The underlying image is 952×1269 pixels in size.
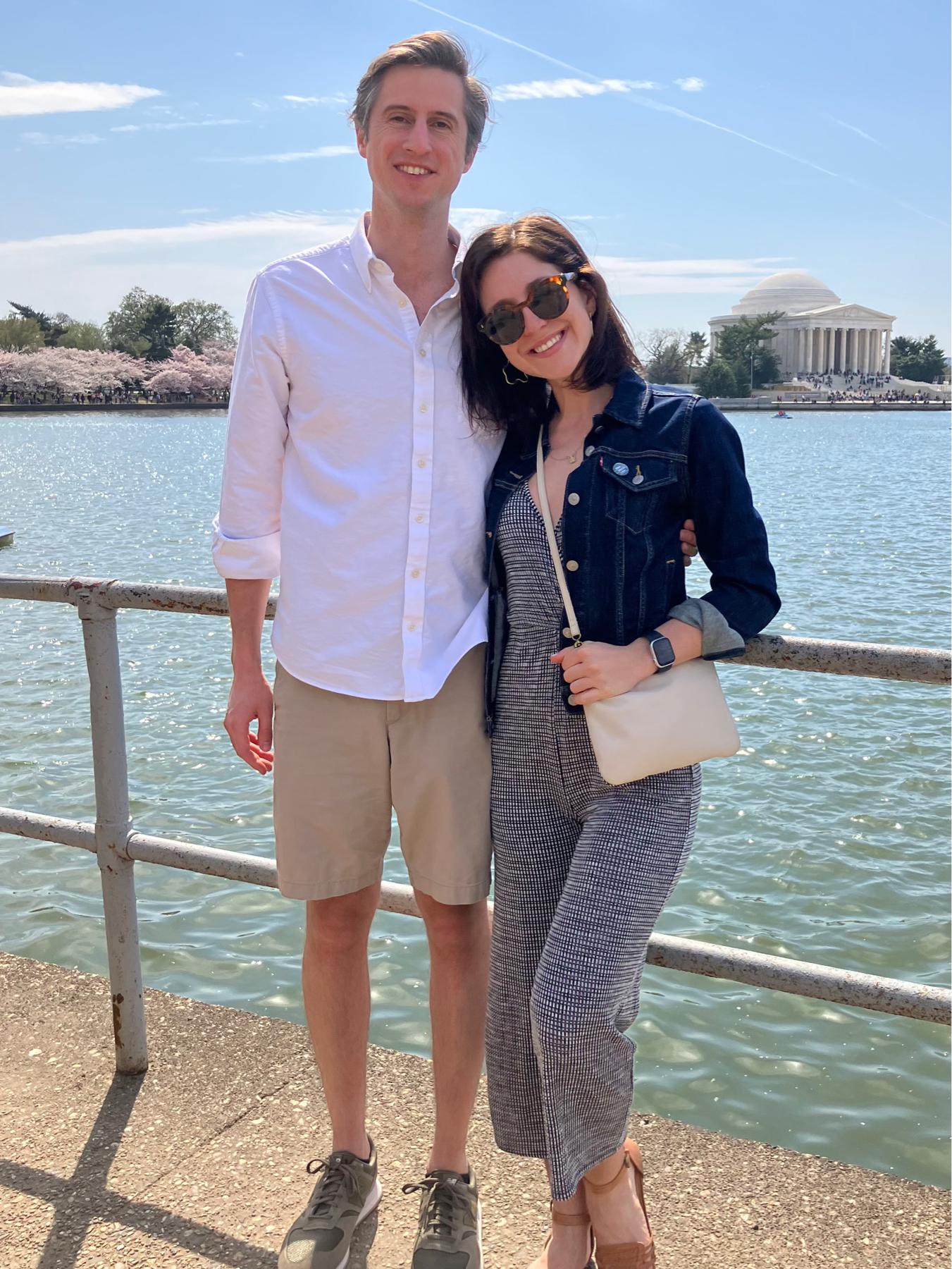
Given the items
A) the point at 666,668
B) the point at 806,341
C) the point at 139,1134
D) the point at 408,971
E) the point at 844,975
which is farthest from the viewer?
the point at 806,341

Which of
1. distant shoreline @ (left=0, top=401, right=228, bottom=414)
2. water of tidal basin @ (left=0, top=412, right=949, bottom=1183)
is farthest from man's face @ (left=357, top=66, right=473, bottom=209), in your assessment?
distant shoreline @ (left=0, top=401, right=228, bottom=414)

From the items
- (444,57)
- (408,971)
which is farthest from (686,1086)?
(444,57)

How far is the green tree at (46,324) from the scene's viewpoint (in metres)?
104

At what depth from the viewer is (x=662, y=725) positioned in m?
1.94

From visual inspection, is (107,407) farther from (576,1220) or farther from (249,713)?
(576,1220)

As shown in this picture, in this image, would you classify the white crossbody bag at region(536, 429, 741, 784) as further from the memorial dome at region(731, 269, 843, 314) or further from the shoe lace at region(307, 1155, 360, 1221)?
the memorial dome at region(731, 269, 843, 314)

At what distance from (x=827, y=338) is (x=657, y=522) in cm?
13488

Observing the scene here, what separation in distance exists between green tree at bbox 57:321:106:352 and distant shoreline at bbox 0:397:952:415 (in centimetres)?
571

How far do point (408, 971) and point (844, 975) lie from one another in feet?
12.0

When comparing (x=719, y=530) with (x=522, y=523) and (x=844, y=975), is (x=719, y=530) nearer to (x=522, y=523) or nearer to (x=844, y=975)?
(x=522, y=523)

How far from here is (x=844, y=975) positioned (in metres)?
2.15

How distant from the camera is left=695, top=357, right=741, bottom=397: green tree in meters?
113

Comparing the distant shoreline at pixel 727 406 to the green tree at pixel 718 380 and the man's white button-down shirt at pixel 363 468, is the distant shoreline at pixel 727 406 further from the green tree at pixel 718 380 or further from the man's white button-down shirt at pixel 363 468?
the man's white button-down shirt at pixel 363 468

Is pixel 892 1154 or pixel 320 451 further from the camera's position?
pixel 892 1154
